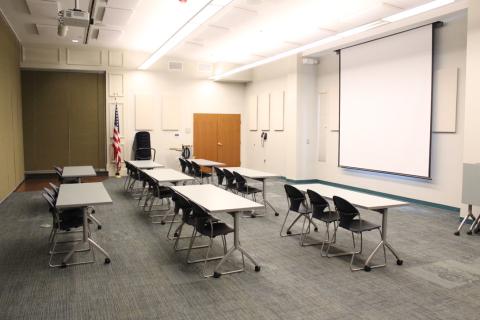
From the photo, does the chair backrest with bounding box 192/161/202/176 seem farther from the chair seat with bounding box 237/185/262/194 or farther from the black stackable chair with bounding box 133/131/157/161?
the black stackable chair with bounding box 133/131/157/161

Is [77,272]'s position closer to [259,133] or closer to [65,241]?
[65,241]

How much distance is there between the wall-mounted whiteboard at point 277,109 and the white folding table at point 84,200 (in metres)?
7.18

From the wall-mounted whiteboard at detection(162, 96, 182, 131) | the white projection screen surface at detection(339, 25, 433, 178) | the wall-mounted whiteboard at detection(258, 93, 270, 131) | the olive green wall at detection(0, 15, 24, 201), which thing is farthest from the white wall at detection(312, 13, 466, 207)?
the olive green wall at detection(0, 15, 24, 201)

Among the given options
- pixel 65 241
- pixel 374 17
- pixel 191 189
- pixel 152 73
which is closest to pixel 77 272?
pixel 65 241

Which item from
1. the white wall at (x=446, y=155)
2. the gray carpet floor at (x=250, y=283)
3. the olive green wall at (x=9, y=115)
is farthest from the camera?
the olive green wall at (x=9, y=115)

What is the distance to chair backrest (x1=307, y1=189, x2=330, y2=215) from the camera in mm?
4902

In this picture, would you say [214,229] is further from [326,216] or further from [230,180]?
[230,180]

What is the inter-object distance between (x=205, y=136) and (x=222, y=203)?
360 inches

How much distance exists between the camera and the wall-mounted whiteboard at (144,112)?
1222 cm

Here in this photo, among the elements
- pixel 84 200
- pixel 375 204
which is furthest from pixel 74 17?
pixel 375 204

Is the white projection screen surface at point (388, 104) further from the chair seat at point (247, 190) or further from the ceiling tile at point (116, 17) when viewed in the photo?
the ceiling tile at point (116, 17)

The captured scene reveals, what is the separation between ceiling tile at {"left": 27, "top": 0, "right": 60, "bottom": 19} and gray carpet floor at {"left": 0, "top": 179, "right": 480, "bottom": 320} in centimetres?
423

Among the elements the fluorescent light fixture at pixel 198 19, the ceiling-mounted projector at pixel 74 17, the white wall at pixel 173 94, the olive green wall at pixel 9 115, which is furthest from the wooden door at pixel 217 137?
the ceiling-mounted projector at pixel 74 17

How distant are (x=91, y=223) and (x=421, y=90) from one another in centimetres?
645
